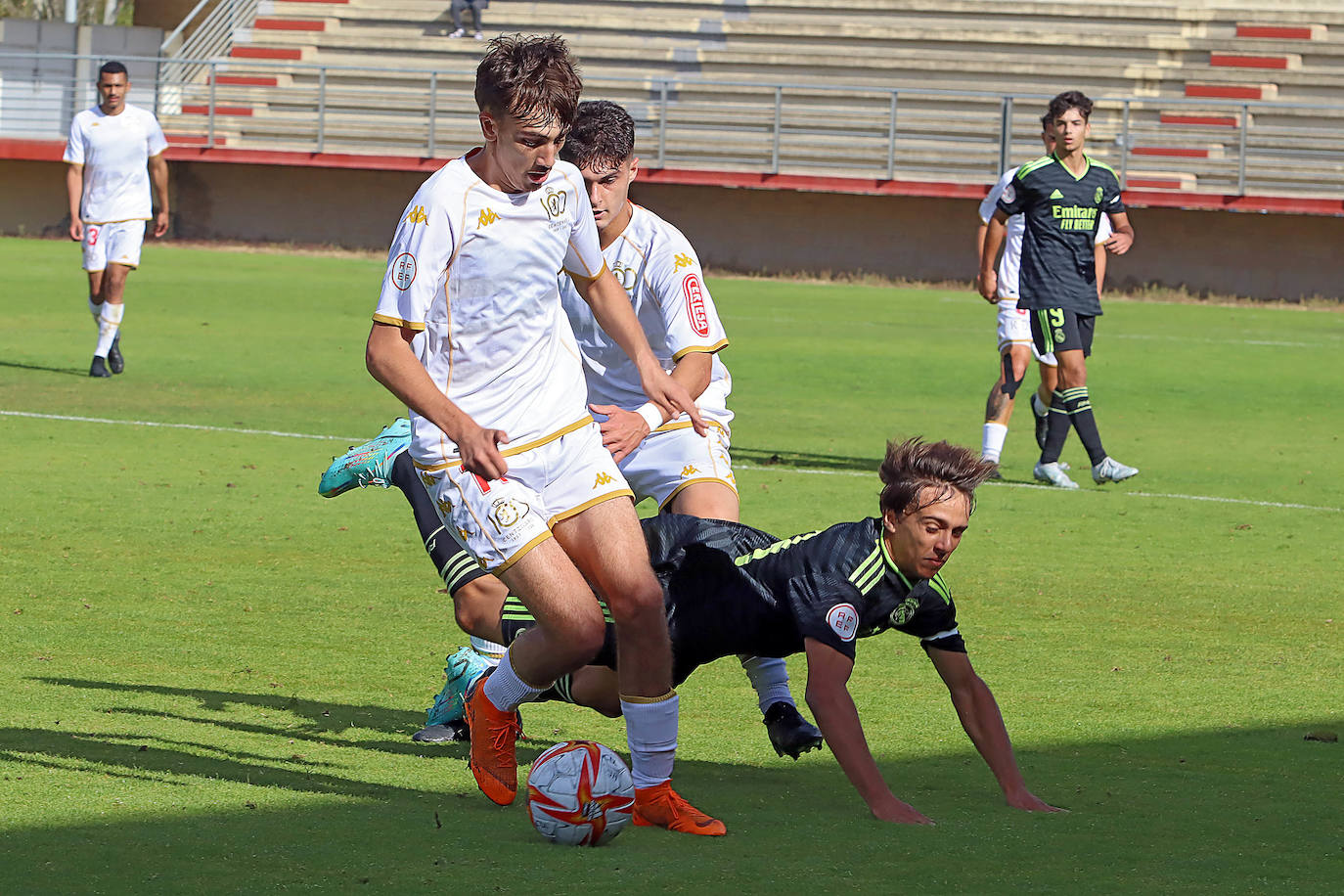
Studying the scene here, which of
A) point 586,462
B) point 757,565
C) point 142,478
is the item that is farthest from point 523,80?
point 142,478

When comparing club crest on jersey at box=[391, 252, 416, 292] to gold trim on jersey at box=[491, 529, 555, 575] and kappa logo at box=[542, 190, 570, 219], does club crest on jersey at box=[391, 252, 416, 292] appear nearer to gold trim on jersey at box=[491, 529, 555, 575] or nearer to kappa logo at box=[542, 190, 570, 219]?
kappa logo at box=[542, 190, 570, 219]

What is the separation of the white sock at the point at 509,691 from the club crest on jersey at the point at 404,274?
1.04 meters

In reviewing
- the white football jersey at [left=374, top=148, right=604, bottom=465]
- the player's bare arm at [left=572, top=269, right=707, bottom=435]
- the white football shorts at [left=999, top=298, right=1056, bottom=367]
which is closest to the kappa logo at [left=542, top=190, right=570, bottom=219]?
the white football jersey at [left=374, top=148, right=604, bottom=465]

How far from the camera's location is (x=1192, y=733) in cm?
581

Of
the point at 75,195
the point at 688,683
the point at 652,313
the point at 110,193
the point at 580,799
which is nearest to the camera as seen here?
the point at 580,799

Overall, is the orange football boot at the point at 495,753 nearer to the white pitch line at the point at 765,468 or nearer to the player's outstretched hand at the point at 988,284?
the white pitch line at the point at 765,468

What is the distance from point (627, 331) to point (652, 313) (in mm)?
1134

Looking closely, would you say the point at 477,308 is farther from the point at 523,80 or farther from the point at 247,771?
the point at 247,771

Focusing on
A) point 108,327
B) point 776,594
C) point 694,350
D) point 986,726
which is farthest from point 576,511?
point 108,327

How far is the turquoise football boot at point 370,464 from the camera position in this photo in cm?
611

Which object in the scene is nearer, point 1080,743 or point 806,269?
point 1080,743

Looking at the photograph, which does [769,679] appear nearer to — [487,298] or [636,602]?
[636,602]

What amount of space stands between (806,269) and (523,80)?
25.6 m

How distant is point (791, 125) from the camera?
31.5 metres
